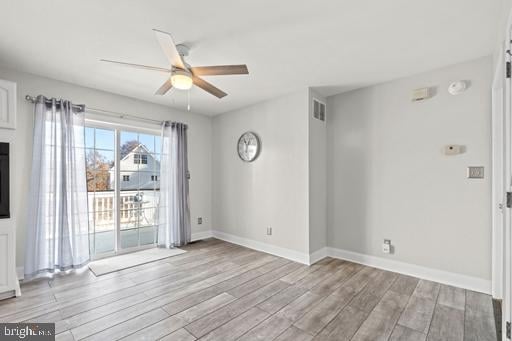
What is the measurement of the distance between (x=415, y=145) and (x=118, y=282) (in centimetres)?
402

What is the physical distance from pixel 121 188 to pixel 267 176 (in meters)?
2.43

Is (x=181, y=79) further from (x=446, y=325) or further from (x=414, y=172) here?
(x=446, y=325)

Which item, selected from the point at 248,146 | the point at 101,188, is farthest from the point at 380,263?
the point at 101,188

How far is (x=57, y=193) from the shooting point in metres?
3.11

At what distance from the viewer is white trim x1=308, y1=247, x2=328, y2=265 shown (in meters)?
3.51

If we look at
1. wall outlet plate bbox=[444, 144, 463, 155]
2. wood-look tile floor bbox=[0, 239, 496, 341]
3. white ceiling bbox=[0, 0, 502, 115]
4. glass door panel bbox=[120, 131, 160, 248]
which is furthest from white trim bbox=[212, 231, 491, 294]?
white ceiling bbox=[0, 0, 502, 115]

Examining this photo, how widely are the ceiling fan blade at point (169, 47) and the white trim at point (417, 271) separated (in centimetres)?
333

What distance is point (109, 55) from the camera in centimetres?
259

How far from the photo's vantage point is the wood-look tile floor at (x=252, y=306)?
6.45ft

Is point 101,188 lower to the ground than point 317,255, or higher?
higher

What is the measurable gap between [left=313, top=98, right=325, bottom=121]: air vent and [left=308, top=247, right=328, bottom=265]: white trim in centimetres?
204

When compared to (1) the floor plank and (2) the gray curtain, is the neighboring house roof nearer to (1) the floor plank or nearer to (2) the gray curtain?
(2) the gray curtain

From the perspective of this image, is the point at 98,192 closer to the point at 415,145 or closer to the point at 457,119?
the point at 415,145

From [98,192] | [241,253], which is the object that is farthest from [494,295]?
[98,192]
